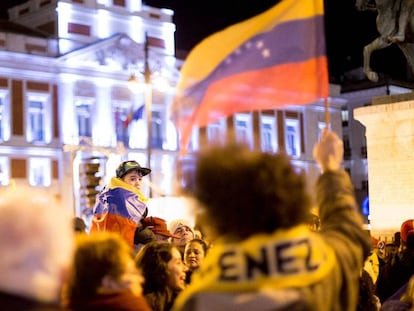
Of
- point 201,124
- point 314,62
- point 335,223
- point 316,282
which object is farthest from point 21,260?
point 314,62

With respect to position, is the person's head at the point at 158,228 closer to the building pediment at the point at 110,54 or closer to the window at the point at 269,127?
the building pediment at the point at 110,54

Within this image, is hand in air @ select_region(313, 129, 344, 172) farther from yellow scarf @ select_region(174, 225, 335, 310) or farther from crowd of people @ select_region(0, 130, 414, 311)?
yellow scarf @ select_region(174, 225, 335, 310)

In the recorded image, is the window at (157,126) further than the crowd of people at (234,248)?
Yes

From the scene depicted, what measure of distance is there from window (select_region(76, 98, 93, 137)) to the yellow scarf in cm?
3785

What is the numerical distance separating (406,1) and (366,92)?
37562 millimetres

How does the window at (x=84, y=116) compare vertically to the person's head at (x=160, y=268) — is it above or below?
above

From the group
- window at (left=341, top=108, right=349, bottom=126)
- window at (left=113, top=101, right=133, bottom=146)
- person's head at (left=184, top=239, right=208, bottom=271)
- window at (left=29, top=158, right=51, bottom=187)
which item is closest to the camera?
person's head at (left=184, top=239, right=208, bottom=271)

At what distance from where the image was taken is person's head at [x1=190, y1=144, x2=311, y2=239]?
2486 millimetres

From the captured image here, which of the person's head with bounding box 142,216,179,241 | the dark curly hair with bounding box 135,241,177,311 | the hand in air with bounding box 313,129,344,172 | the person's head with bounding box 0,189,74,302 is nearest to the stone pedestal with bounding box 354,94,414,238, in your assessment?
the person's head with bounding box 142,216,179,241

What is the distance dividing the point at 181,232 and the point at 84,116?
112ft

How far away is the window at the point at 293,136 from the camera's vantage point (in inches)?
1924

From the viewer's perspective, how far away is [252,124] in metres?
46.0

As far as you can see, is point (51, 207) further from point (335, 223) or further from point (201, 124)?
point (201, 124)

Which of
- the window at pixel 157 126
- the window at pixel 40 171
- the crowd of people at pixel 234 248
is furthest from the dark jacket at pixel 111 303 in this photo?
the window at pixel 157 126
